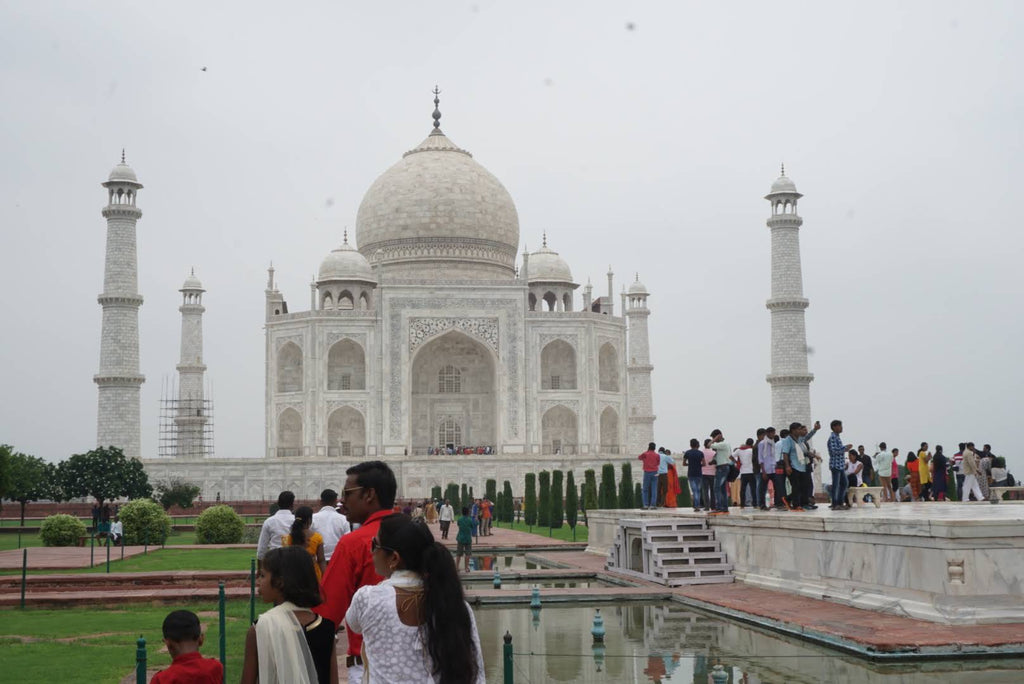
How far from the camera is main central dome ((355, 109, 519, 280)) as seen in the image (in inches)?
1452

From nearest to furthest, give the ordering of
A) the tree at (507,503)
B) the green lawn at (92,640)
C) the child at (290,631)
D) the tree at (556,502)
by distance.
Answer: the child at (290,631) → the green lawn at (92,640) → the tree at (556,502) → the tree at (507,503)

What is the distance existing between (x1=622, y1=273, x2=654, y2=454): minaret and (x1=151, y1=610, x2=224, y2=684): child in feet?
116

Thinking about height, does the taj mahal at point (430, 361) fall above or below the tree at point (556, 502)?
above

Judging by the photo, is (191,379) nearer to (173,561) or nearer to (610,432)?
(610,432)

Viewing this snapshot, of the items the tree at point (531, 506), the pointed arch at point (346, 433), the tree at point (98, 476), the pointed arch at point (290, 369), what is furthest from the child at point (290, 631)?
the pointed arch at point (290, 369)

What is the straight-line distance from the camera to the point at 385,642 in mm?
3121

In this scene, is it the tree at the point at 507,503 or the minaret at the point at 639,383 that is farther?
the minaret at the point at 639,383

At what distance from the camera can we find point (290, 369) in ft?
115

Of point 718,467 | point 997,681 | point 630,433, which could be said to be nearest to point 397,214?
point 630,433

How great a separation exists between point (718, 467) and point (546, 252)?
2671 centimetres

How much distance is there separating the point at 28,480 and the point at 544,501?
1212cm

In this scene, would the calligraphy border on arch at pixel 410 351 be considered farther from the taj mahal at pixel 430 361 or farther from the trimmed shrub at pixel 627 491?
the trimmed shrub at pixel 627 491

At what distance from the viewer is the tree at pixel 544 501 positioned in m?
22.9

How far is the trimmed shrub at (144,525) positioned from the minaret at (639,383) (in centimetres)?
2193
